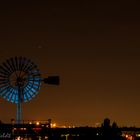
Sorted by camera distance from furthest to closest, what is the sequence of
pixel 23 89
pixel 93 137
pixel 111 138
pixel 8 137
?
pixel 23 89 → pixel 8 137 → pixel 93 137 → pixel 111 138

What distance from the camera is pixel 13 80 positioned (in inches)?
2758

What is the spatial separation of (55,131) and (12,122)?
419 inches

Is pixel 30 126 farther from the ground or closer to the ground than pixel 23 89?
closer to the ground

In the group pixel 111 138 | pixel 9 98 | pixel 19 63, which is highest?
pixel 19 63

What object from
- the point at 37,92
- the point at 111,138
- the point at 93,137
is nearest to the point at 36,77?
the point at 37,92

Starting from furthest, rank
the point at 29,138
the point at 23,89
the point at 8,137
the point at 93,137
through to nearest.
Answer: the point at 29,138
the point at 23,89
the point at 8,137
the point at 93,137

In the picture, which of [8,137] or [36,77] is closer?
[8,137]

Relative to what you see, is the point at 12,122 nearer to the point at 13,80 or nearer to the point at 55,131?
the point at 13,80

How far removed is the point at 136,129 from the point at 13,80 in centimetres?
4876

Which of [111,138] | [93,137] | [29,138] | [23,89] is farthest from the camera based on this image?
[29,138]

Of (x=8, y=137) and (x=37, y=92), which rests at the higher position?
(x=37, y=92)

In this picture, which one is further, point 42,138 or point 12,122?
point 42,138

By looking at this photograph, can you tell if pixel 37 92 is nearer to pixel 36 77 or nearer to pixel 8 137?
pixel 36 77

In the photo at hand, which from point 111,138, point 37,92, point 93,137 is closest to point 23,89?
point 37,92
